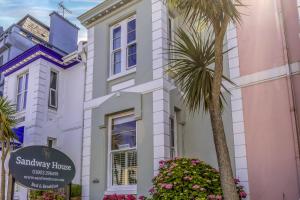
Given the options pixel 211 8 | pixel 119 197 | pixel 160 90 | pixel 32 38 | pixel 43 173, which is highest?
pixel 32 38

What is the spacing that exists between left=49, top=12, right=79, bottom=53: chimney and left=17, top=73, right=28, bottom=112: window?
113 inches

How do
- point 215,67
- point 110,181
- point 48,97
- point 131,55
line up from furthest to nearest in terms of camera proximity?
point 48,97 < point 131,55 < point 110,181 < point 215,67

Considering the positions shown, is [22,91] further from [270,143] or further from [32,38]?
[270,143]

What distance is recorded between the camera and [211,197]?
22.5 ft

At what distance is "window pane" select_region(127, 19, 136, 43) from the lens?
412 inches

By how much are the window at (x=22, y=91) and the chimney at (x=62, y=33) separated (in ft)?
9.45

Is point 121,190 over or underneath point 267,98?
underneath

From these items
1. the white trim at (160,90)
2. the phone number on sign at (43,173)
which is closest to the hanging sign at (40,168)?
the phone number on sign at (43,173)

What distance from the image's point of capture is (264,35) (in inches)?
324

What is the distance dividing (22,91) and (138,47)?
6575 mm

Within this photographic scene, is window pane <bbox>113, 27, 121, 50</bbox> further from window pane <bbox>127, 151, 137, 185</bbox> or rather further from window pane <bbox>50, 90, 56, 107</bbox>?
window pane <bbox>50, 90, 56, 107</bbox>

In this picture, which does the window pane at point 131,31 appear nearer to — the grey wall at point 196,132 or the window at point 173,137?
the grey wall at point 196,132

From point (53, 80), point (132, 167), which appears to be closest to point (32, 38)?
point (53, 80)

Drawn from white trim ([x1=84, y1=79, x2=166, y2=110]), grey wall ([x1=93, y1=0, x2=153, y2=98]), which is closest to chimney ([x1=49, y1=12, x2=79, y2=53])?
grey wall ([x1=93, y1=0, x2=153, y2=98])
